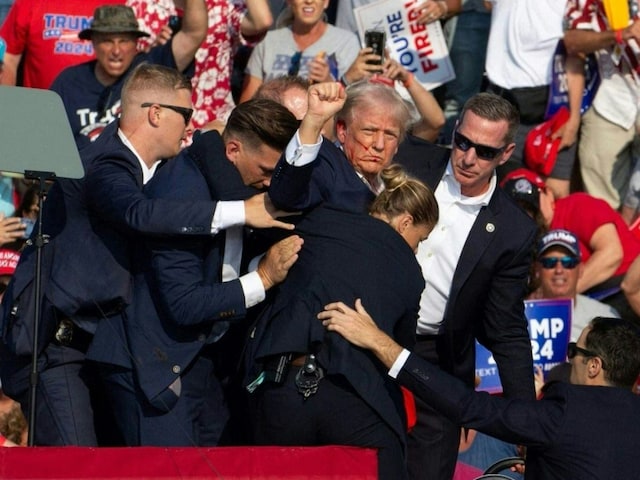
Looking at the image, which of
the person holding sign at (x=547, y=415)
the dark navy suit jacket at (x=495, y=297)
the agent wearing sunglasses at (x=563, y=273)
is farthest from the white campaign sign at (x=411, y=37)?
the person holding sign at (x=547, y=415)

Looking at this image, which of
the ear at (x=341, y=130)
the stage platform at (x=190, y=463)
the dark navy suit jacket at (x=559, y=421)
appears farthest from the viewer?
the ear at (x=341, y=130)

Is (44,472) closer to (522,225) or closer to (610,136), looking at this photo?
→ (522,225)

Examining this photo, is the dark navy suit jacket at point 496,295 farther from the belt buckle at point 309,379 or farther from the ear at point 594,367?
the belt buckle at point 309,379

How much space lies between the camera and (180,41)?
29.3ft

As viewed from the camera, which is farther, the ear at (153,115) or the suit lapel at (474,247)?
the suit lapel at (474,247)

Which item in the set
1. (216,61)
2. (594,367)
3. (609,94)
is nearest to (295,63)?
(216,61)

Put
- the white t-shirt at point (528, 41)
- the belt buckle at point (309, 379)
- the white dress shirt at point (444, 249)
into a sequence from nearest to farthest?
the belt buckle at point (309, 379) → the white dress shirt at point (444, 249) → the white t-shirt at point (528, 41)

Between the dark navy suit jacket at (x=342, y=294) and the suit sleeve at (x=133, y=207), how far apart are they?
40cm

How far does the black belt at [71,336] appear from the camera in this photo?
5.97m

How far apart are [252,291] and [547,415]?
1.21m

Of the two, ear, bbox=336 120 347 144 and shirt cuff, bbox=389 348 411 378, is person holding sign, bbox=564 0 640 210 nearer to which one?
ear, bbox=336 120 347 144

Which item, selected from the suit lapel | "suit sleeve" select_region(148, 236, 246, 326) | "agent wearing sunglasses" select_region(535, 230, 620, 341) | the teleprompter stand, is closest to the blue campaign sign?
Result: "agent wearing sunglasses" select_region(535, 230, 620, 341)

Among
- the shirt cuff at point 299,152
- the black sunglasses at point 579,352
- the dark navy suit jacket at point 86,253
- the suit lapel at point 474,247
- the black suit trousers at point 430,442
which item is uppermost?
the shirt cuff at point 299,152

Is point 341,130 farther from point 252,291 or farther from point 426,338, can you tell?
point 252,291
